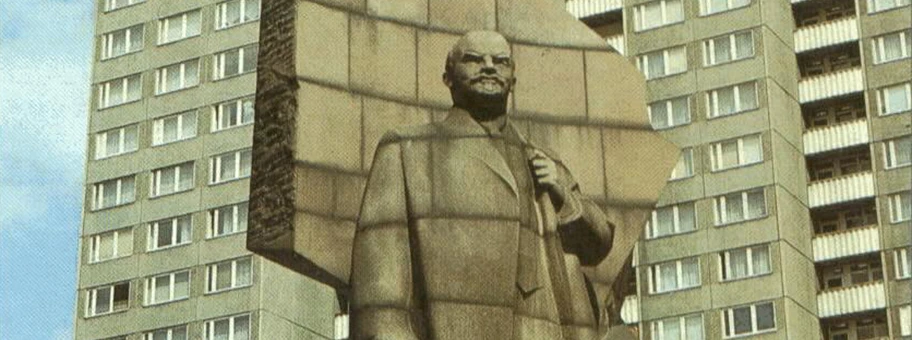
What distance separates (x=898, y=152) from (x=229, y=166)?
25.8m

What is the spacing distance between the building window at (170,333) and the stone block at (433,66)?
6949 cm

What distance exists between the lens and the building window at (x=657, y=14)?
92000mm

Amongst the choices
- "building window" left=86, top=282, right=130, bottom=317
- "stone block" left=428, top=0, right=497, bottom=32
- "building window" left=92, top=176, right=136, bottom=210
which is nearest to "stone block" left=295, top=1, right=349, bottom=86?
"stone block" left=428, top=0, right=497, bottom=32

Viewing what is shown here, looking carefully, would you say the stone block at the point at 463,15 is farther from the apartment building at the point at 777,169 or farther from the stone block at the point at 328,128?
the apartment building at the point at 777,169

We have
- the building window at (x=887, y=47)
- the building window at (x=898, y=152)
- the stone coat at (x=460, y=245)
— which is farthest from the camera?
the building window at (x=887, y=47)

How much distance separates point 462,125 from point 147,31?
78.5 meters

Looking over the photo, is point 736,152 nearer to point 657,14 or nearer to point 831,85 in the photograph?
point 831,85

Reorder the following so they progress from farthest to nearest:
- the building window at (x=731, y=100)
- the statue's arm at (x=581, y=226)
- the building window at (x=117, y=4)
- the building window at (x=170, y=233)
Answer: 1. the building window at (x=117, y=4)
2. the building window at (x=170, y=233)
3. the building window at (x=731, y=100)
4. the statue's arm at (x=581, y=226)

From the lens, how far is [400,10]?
72.4ft

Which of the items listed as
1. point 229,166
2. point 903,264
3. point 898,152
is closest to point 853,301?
point 903,264

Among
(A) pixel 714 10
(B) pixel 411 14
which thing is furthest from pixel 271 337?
(B) pixel 411 14

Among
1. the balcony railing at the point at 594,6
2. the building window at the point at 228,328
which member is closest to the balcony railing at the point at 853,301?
the balcony railing at the point at 594,6

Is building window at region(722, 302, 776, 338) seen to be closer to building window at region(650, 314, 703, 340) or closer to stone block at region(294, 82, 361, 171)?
building window at region(650, 314, 703, 340)

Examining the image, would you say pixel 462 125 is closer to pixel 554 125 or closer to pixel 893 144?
pixel 554 125
